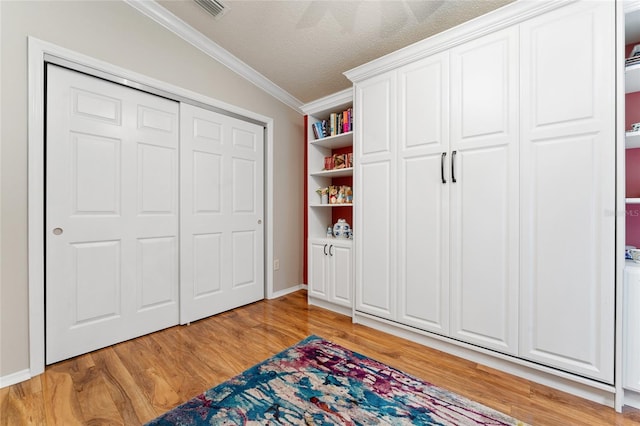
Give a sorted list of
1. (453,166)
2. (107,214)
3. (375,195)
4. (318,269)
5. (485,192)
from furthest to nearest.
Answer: (318,269), (375,195), (107,214), (453,166), (485,192)

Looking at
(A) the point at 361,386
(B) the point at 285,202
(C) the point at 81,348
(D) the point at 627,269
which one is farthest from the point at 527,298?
(C) the point at 81,348

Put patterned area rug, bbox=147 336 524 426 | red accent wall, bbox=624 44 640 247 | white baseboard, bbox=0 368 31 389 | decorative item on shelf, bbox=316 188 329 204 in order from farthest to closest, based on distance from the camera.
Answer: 1. decorative item on shelf, bbox=316 188 329 204
2. red accent wall, bbox=624 44 640 247
3. white baseboard, bbox=0 368 31 389
4. patterned area rug, bbox=147 336 524 426

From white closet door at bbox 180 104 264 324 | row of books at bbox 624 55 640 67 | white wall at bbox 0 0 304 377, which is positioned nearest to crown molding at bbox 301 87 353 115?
white closet door at bbox 180 104 264 324

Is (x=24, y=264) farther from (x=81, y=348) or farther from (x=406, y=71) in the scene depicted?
(x=406, y=71)

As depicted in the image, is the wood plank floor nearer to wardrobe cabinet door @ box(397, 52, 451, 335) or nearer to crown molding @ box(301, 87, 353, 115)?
wardrobe cabinet door @ box(397, 52, 451, 335)

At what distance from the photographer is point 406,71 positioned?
2047 millimetres

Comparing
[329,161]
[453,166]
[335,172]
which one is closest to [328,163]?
[329,161]

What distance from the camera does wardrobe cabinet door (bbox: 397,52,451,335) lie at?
1.89m

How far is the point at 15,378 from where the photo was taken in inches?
60.6

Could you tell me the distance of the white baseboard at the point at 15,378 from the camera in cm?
150

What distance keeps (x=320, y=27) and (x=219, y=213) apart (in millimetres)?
1930

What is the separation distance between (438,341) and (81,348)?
262cm

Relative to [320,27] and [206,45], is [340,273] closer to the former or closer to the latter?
[320,27]

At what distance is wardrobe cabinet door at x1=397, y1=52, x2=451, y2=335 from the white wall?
183 cm
